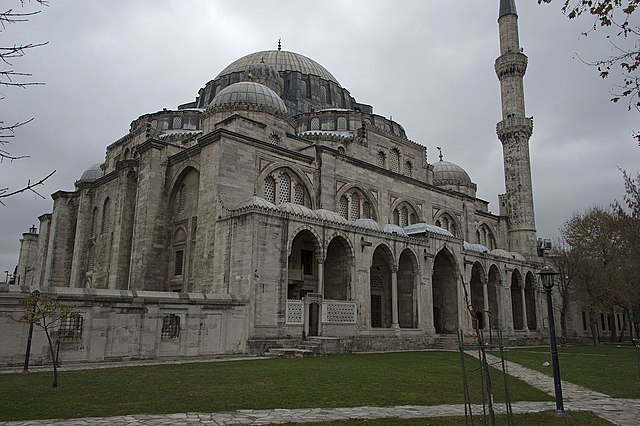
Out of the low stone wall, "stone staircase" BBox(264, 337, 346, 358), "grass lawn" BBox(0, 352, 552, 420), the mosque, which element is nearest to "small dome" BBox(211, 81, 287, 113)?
the mosque

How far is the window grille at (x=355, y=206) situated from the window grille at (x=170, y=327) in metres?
14.3

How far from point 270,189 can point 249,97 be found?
5.77m

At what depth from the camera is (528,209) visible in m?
41.1

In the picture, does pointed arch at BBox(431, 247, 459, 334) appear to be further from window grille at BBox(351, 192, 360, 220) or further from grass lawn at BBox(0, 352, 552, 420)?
grass lawn at BBox(0, 352, 552, 420)

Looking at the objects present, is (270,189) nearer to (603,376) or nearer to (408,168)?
(408,168)

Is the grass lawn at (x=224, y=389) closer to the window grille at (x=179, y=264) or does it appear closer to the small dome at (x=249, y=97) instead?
the window grille at (x=179, y=264)

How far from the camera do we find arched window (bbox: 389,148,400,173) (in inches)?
1441

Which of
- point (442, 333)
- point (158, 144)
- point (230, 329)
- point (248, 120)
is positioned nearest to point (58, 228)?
point (158, 144)

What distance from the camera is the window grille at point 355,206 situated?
3097 cm

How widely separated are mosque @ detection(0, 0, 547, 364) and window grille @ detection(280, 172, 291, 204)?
0.45 feet

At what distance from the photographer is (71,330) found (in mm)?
16641

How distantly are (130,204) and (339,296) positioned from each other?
13.4 m

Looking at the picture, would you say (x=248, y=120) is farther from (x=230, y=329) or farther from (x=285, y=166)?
(x=230, y=329)

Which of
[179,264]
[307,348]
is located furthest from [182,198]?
[307,348]
